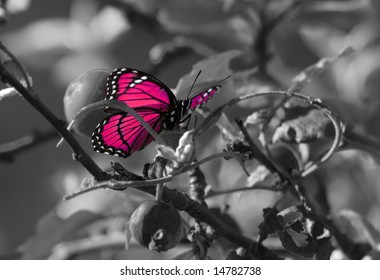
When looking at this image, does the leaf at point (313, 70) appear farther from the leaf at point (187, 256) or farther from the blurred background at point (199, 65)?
the leaf at point (187, 256)

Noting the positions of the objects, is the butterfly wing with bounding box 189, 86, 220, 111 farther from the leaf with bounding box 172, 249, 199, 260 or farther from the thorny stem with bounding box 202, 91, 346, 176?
the leaf with bounding box 172, 249, 199, 260

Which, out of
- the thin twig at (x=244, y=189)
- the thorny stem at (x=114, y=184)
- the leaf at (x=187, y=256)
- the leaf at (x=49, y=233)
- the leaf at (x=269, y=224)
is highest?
the thorny stem at (x=114, y=184)

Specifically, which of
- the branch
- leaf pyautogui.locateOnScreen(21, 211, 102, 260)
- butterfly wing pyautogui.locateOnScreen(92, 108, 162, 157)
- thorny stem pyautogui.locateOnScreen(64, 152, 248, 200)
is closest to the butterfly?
butterfly wing pyautogui.locateOnScreen(92, 108, 162, 157)

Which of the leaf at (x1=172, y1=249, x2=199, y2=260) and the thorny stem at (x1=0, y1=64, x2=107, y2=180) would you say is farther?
the leaf at (x1=172, y1=249, x2=199, y2=260)

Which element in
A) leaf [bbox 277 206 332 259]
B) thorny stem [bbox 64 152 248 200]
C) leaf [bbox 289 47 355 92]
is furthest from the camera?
leaf [bbox 289 47 355 92]

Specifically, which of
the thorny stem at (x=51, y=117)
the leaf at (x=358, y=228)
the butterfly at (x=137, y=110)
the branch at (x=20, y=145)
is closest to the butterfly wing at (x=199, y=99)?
the butterfly at (x=137, y=110)

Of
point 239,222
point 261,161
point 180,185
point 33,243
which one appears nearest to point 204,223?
point 261,161

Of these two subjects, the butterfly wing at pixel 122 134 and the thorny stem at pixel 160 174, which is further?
the butterfly wing at pixel 122 134
